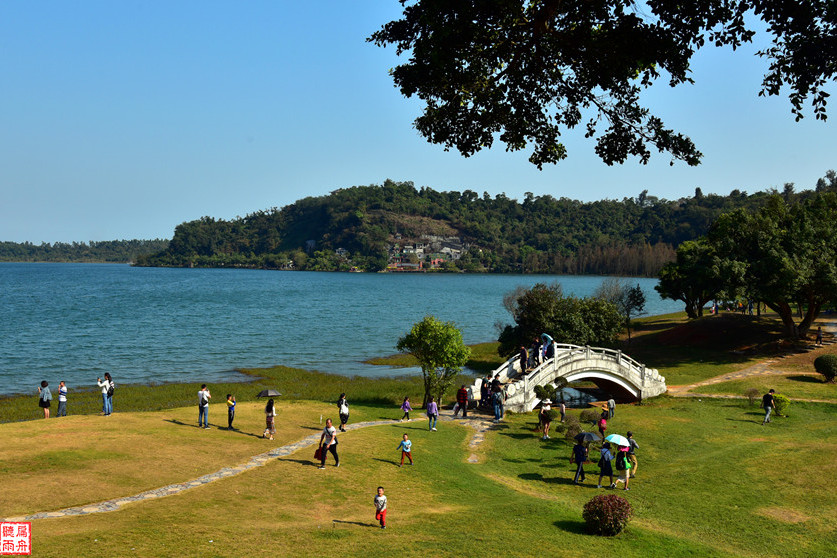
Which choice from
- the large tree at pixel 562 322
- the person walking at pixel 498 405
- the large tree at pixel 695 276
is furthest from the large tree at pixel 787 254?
the person walking at pixel 498 405

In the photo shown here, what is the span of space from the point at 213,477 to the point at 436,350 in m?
18.3

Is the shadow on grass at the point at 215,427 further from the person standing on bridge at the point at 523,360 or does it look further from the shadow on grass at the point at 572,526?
the person standing on bridge at the point at 523,360

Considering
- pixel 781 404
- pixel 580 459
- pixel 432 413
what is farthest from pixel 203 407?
pixel 781 404

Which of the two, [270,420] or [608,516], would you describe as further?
[270,420]

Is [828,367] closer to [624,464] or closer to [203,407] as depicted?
[624,464]

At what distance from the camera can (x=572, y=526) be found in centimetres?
1753

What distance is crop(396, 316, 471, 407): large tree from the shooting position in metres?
36.6

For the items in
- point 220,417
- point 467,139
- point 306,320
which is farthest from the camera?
point 306,320

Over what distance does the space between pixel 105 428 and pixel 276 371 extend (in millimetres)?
30305

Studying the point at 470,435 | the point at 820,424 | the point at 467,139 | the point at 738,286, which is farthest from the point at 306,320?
the point at 467,139

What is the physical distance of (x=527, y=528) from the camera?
1689 cm

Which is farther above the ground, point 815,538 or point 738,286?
point 738,286

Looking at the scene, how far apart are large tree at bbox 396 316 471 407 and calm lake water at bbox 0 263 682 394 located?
20396mm

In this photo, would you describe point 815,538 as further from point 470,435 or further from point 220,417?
point 220,417
